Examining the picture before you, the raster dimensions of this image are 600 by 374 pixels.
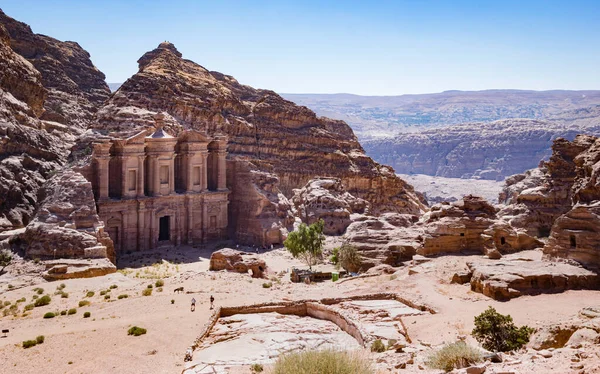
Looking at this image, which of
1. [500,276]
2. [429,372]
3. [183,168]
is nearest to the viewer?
[429,372]

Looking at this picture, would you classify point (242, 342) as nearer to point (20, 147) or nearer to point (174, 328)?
point (174, 328)

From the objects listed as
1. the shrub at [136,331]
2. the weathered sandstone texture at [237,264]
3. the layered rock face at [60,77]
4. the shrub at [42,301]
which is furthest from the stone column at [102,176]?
the layered rock face at [60,77]

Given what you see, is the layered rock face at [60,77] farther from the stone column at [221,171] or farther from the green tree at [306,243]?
the green tree at [306,243]

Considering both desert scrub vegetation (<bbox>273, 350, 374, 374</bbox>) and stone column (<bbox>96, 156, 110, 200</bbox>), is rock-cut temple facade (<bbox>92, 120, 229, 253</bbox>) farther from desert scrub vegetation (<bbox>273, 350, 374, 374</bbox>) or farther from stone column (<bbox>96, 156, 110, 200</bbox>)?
desert scrub vegetation (<bbox>273, 350, 374, 374</bbox>)

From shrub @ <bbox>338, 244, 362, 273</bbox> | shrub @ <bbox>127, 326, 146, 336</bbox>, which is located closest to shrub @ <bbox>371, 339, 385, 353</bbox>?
shrub @ <bbox>127, 326, 146, 336</bbox>

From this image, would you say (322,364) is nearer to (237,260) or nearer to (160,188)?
(237,260)

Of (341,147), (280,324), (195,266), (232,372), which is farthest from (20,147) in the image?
(341,147)

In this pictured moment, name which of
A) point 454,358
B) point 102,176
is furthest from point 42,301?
point 454,358

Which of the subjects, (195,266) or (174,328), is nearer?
(174,328)
